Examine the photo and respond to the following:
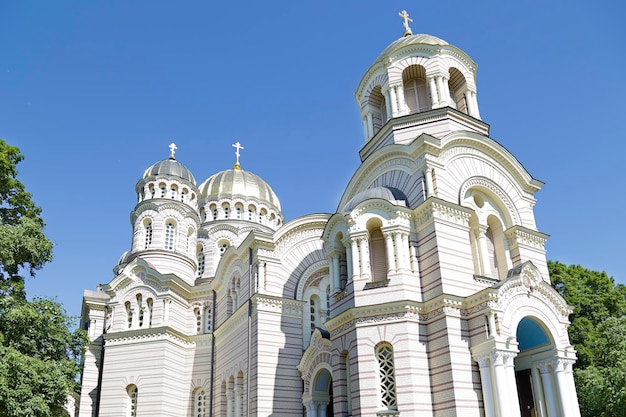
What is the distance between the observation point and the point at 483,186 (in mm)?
18219

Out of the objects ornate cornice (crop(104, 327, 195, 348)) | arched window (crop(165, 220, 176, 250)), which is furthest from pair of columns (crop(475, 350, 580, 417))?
arched window (crop(165, 220, 176, 250))

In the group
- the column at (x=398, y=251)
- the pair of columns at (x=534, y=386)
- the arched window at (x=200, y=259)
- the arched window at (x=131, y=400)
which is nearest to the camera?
the pair of columns at (x=534, y=386)

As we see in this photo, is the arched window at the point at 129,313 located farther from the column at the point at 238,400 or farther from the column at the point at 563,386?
the column at the point at 563,386

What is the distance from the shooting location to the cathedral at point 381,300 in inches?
595

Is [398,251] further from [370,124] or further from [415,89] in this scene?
[415,89]

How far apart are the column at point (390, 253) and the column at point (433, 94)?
6146 mm

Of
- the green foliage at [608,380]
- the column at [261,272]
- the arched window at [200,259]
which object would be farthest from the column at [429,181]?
the arched window at [200,259]

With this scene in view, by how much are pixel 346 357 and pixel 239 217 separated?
1957cm

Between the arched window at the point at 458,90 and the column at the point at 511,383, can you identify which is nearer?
the column at the point at 511,383

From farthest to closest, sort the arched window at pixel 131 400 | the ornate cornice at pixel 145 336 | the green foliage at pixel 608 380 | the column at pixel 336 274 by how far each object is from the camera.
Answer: the ornate cornice at pixel 145 336, the arched window at pixel 131 400, the green foliage at pixel 608 380, the column at pixel 336 274

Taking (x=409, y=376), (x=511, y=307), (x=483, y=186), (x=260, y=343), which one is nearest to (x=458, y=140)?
(x=483, y=186)

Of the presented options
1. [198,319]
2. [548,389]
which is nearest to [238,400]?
[198,319]

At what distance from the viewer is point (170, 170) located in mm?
31250

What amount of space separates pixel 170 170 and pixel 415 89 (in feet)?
52.4
